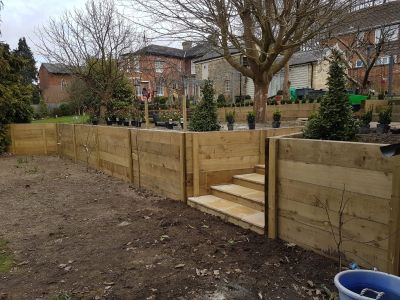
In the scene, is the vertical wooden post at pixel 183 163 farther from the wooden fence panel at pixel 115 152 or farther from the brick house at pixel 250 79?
the brick house at pixel 250 79

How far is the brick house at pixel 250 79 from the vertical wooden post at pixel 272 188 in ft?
64.3

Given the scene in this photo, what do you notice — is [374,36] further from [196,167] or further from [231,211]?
[231,211]

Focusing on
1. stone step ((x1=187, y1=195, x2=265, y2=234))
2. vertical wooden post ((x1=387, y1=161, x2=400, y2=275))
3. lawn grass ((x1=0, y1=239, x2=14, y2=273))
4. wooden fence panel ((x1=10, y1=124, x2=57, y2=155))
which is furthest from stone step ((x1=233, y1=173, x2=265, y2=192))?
wooden fence panel ((x1=10, y1=124, x2=57, y2=155))

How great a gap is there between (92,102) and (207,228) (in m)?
13.9

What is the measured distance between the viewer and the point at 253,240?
13.1 feet

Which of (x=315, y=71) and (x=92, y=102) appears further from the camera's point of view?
(x=315, y=71)

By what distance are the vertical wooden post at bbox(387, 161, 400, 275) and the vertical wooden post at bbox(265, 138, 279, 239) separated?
51.4 inches

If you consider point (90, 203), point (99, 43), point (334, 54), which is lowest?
point (90, 203)

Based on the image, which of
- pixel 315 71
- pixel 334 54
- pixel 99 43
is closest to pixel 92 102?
pixel 99 43

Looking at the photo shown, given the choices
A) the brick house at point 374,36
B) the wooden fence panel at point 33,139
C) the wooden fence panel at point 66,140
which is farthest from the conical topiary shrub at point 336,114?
the wooden fence panel at point 33,139

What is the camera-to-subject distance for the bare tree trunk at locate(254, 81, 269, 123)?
10.7 metres

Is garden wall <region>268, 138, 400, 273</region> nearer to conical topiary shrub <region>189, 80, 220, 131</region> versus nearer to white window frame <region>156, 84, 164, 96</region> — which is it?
conical topiary shrub <region>189, 80, 220, 131</region>

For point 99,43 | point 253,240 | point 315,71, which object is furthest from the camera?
point 315,71

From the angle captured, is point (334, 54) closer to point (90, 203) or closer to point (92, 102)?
point (90, 203)
